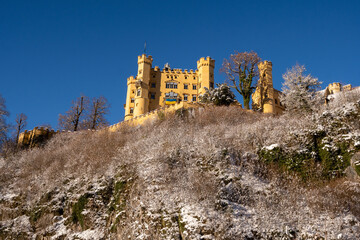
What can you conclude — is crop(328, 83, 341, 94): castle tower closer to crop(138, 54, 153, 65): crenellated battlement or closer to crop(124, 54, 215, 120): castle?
crop(124, 54, 215, 120): castle

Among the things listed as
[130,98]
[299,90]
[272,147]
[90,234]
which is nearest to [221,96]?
Result: [299,90]

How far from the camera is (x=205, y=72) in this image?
59469 mm

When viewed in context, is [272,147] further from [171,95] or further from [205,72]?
[205,72]

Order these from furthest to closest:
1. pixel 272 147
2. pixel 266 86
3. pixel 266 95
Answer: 1. pixel 266 86
2. pixel 266 95
3. pixel 272 147

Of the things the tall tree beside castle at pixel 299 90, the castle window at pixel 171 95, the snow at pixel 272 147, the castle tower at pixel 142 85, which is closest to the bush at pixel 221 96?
the tall tree beside castle at pixel 299 90

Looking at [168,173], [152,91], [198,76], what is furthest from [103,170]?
[198,76]

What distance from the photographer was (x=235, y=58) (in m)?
45.8

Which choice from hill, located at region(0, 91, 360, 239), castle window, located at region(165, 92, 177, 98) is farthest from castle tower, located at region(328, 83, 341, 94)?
hill, located at region(0, 91, 360, 239)

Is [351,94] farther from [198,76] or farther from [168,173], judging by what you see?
[198,76]

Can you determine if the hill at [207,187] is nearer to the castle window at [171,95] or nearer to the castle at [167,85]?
the castle at [167,85]

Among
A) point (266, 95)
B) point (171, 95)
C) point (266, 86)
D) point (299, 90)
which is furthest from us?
point (171, 95)

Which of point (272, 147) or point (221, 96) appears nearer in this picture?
point (272, 147)

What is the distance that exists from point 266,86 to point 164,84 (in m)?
19.3

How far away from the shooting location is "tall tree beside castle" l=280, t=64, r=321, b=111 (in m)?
30.9
